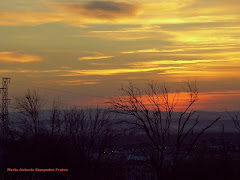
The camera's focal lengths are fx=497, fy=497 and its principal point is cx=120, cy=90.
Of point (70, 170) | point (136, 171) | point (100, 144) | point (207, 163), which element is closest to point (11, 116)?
point (100, 144)

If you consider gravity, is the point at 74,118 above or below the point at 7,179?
above

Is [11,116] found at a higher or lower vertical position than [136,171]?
higher

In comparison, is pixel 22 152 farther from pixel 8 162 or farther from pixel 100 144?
pixel 100 144

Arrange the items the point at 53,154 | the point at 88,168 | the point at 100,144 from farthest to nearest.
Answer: the point at 100,144, the point at 88,168, the point at 53,154

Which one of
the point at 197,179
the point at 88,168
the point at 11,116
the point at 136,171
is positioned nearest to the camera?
the point at 197,179

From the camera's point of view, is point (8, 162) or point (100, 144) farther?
point (100, 144)

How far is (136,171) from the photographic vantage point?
112 ft

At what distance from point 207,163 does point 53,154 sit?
29.2 ft

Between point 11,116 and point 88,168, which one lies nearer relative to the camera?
point 88,168

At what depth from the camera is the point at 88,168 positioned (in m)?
31.7

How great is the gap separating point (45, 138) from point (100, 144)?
15.0 metres

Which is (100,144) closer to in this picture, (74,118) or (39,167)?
(74,118)

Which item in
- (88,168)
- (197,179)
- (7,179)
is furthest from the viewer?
(88,168)

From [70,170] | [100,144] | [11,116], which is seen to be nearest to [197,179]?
[70,170]
